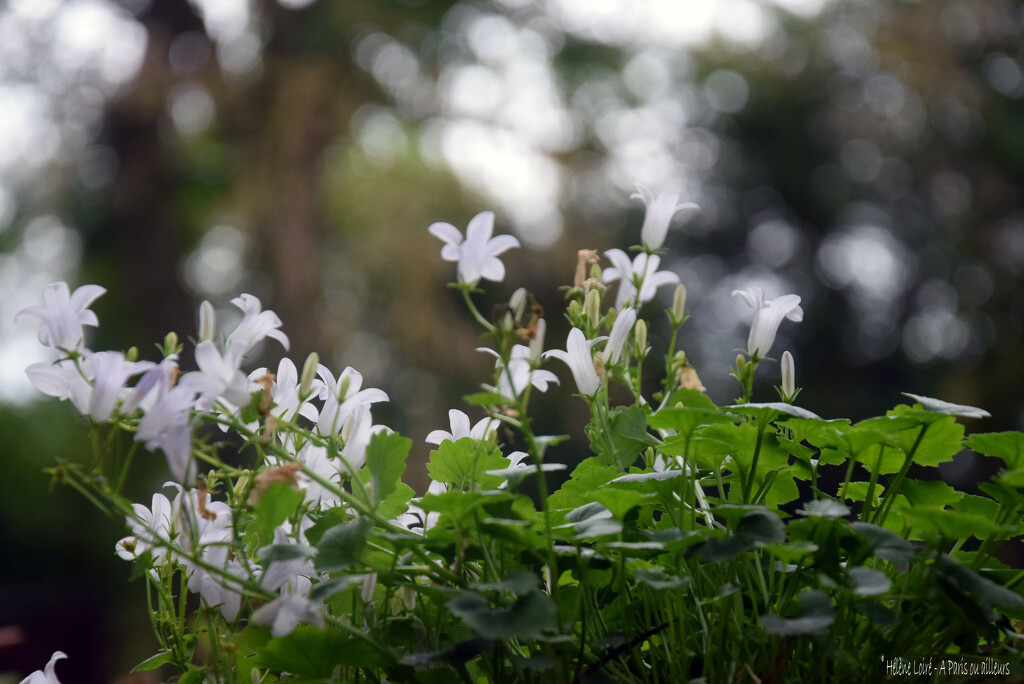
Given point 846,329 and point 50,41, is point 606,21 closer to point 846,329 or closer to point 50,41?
point 846,329

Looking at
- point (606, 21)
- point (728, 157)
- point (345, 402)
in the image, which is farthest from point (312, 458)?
point (728, 157)

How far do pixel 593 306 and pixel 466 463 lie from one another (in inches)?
6.3

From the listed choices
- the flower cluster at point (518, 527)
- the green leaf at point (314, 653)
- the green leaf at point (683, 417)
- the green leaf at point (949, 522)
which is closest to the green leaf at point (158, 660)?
the flower cluster at point (518, 527)

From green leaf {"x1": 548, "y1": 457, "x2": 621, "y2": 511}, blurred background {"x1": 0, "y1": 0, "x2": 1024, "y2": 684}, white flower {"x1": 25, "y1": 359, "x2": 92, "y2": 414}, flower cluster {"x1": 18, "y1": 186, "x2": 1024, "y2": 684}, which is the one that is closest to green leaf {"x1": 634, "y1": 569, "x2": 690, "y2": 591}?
flower cluster {"x1": 18, "y1": 186, "x2": 1024, "y2": 684}

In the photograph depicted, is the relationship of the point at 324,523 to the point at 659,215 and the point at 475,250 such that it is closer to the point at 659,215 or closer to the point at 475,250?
the point at 475,250

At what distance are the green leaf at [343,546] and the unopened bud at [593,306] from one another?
0.26 metres

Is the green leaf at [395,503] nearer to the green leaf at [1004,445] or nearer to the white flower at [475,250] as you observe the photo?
the white flower at [475,250]

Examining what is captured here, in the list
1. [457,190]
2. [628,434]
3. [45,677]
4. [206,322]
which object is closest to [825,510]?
[628,434]

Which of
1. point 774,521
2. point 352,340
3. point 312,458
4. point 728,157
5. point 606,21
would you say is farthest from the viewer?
point 728,157

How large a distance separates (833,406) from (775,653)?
6641 millimetres

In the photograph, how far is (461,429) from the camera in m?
0.66

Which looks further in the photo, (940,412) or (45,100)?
(45,100)

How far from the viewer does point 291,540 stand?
1.69 feet

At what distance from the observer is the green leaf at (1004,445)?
20.2 inches
